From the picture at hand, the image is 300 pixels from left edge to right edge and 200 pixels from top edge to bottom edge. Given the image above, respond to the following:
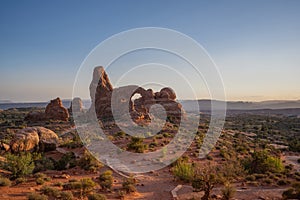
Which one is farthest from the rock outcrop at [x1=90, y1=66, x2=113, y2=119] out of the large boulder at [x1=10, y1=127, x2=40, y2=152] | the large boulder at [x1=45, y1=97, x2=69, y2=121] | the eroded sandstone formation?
the large boulder at [x1=10, y1=127, x2=40, y2=152]

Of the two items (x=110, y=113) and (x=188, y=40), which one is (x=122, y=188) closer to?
(x=188, y=40)

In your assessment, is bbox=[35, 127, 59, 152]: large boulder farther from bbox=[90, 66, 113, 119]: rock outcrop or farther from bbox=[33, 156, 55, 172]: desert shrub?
bbox=[90, 66, 113, 119]: rock outcrop

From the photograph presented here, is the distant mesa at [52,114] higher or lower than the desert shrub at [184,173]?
higher

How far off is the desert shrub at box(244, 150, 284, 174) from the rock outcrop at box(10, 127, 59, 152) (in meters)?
15.1

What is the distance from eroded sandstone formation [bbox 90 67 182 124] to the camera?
37.3 meters

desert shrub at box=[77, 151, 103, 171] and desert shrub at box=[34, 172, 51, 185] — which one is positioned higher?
desert shrub at box=[34, 172, 51, 185]

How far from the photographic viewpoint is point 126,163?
633 inches

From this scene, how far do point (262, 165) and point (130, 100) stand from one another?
24.9m

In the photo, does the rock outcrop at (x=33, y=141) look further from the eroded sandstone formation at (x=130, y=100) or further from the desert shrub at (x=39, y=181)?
the eroded sandstone formation at (x=130, y=100)

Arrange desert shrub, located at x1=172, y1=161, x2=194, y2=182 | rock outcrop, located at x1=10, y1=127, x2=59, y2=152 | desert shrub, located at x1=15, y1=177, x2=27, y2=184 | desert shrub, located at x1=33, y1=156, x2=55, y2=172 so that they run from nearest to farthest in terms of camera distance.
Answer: desert shrub, located at x1=15, y1=177, x2=27, y2=184 → desert shrub, located at x1=172, y1=161, x2=194, y2=182 → desert shrub, located at x1=33, y1=156, x2=55, y2=172 → rock outcrop, located at x1=10, y1=127, x2=59, y2=152

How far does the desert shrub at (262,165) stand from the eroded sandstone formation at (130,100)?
21.4 metres

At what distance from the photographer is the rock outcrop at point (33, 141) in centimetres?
1662

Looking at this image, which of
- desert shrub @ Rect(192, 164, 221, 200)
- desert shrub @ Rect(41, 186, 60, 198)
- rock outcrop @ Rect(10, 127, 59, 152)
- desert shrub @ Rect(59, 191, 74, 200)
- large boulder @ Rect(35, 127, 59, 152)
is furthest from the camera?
large boulder @ Rect(35, 127, 59, 152)

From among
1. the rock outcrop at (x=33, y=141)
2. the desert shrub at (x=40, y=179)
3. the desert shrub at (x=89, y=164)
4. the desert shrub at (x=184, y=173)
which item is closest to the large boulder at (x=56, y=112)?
the rock outcrop at (x=33, y=141)
